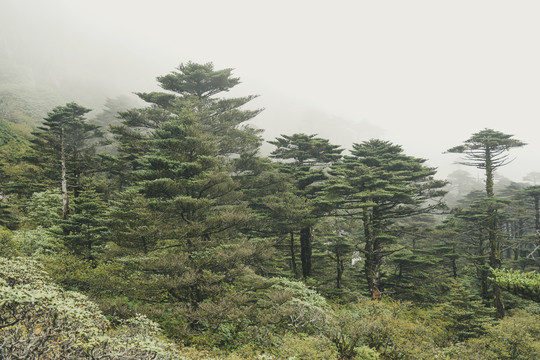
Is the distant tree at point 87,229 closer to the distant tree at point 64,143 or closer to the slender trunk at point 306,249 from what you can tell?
the distant tree at point 64,143

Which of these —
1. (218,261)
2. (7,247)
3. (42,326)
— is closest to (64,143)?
(7,247)

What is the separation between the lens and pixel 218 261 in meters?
10.8

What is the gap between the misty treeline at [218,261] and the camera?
19.1 feet

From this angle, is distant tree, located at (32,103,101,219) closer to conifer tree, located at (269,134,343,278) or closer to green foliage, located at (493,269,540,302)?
conifer tree, located at (269,134,343,278)

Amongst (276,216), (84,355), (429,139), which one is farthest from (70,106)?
(429,139)

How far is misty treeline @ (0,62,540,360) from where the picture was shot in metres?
5.81

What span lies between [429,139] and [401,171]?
169 meters

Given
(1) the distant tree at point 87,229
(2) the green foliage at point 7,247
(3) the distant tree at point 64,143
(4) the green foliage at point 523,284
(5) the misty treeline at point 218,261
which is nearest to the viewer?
(4) the green foliage at point 523,284

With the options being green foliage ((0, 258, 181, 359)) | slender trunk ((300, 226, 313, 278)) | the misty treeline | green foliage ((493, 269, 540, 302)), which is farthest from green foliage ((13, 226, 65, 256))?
green foliage ((493, 269, 540, 302))

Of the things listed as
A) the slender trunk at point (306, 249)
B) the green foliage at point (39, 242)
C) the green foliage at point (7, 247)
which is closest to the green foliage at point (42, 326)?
the green foliage at point (7, 247)

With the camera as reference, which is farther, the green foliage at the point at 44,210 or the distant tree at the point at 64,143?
the distant tree at the point at 64,143

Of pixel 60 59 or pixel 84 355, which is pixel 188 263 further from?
pixel 60 59

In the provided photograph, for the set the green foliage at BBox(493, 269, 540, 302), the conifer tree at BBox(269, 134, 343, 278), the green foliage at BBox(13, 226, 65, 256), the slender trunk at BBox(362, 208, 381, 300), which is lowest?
the slender trunk at BBox(362, 208, 381, 300)

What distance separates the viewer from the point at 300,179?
1814cm
